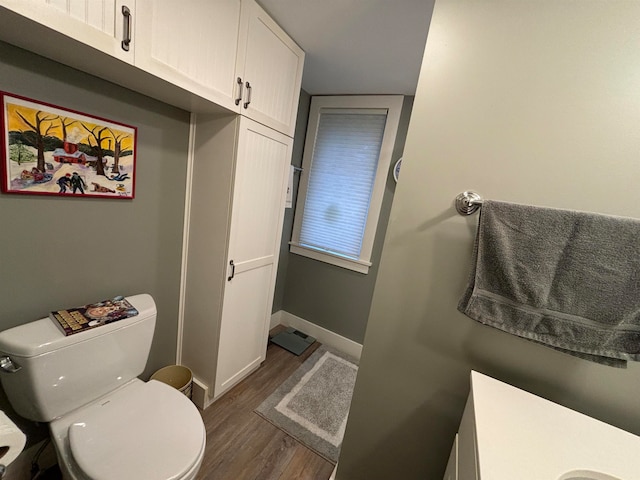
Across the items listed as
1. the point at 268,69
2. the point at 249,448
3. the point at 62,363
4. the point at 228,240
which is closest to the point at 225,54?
the point at 268,69

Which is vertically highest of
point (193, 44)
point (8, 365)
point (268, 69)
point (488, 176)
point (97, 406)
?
point (268, 69)

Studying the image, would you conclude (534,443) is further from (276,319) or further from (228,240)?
(276,319)

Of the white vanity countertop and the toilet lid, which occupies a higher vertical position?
the white vanity countertop

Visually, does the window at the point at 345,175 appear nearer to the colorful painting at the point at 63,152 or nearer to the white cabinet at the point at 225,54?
the white cabinet at the point at 225,54

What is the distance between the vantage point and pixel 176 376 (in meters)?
1.64

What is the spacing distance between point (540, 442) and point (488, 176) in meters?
0.75

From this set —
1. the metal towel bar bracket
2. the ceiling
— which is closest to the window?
the ceiling

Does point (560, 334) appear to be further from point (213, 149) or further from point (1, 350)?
point (1, 350)

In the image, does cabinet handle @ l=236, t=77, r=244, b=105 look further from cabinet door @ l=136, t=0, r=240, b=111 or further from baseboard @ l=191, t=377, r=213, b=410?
baseboard @ l=191, t=377, r=213, b=410

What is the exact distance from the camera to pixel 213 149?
1418 mm

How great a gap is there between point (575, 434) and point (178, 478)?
4.03 feet

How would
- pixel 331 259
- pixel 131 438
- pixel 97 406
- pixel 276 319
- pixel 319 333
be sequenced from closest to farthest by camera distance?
pixel 131 438 < pixel 97 406 < pixel 331 259 < pixel 319 333 < pixel 276 319

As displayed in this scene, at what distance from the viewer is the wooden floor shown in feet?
4.38

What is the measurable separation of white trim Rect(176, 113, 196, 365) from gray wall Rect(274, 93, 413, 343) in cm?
103
